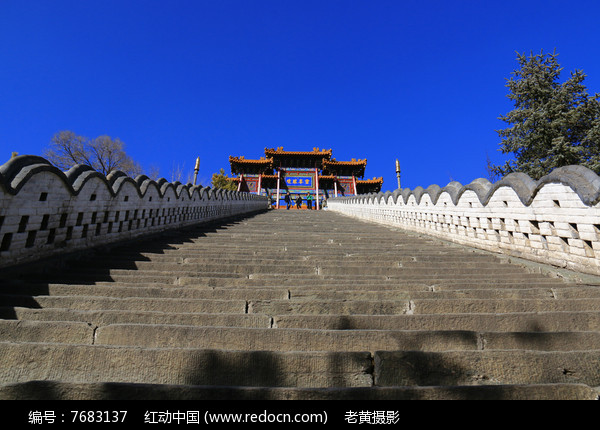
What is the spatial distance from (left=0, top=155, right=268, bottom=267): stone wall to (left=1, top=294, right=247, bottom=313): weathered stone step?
0.73m

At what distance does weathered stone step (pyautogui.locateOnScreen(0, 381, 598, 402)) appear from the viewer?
1263mm

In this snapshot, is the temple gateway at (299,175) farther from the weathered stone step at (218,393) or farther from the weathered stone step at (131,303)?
the weathered stone step at (218,393)

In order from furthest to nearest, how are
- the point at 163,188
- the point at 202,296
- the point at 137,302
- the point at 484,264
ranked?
1. the point at 163,188
2. the point at 484,264
3. the point at 202,296
4. the point at 137,302

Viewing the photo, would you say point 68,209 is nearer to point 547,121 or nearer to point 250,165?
point 547,121

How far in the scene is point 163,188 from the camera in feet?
19.8

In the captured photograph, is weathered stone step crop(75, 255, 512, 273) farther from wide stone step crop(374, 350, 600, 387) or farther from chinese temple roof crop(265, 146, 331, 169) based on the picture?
chinese temple roof crop(265, 146, 331, 169)

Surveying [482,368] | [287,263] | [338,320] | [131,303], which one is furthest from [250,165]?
[482,368]

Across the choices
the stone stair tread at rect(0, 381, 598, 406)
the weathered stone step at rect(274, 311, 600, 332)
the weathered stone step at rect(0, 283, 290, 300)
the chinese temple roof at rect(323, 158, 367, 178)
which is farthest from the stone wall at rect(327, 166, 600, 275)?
the chinese temple roof at rect(323, 158, 367, 178)

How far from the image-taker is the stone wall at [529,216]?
2.94 metres

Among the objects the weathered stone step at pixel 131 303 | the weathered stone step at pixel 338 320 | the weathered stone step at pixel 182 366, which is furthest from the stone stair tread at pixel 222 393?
the weathered stone step at pixel 131 303
